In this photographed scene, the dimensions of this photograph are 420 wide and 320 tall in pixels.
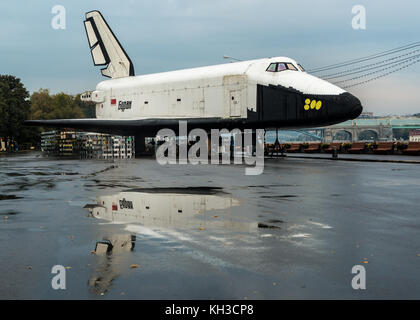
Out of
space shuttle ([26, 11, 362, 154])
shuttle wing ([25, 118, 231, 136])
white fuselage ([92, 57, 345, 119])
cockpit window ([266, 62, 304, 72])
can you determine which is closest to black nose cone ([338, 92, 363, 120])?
space shuttle ([26, 11, 362, 154])

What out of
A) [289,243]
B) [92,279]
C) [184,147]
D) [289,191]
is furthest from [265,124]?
[92,279]

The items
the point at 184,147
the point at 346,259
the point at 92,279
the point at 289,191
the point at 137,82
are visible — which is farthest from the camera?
the point at 184,147

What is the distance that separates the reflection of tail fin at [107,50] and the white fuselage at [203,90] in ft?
5.13

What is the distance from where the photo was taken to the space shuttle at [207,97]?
978 inches

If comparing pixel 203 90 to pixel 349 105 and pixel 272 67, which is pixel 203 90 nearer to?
pixel 272 67

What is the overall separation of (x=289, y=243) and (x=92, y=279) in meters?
2.91

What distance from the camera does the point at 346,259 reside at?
559 centimetres

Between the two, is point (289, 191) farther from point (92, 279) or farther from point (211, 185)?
point (92, 279)

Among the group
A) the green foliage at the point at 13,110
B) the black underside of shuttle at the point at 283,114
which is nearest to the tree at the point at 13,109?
the green foliage at the point at 13,110

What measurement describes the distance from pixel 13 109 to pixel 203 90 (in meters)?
58.8

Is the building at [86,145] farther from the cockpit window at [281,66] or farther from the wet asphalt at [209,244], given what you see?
the wet asphalt at [209,244]

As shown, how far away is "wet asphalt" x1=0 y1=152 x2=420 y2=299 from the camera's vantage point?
4535mm

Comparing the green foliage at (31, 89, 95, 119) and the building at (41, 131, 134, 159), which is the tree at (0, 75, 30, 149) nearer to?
the green foliage at (31, 89, 95, 119)
